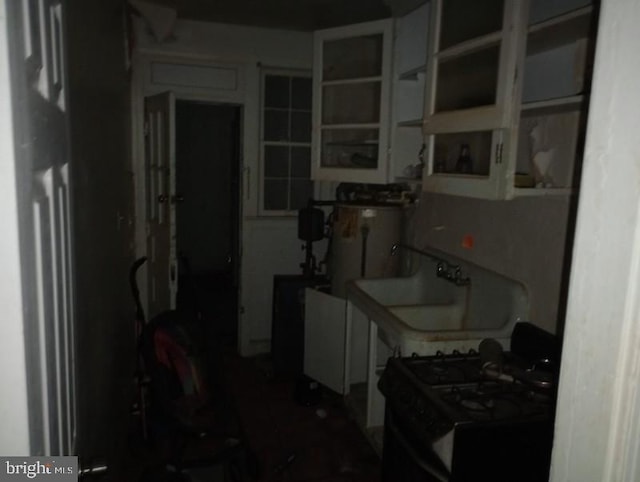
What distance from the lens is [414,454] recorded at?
1475 millimetres

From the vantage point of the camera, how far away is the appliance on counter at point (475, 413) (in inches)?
50.9

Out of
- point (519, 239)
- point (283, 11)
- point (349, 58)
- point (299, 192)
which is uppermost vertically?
point (283, 11)

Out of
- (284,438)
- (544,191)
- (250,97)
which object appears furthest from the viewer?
(250,97)

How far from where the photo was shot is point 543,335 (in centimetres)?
172

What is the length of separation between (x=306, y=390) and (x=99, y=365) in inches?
59.5

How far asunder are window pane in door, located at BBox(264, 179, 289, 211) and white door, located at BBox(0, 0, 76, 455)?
2768 millimetres

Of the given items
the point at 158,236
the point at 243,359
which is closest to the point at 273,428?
the point at 243,359

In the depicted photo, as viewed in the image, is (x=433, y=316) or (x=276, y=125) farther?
(x=276, y=125)

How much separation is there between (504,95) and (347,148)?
139 centimetres

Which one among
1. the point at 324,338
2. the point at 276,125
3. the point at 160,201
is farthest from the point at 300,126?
the point at 324,338

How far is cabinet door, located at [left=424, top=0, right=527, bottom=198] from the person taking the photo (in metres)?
1.49

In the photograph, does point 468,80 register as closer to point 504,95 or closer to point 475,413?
point 504,95

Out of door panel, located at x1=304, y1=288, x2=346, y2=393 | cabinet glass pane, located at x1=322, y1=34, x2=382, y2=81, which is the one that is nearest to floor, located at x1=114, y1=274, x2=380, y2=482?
door panel, located at x1=304, y1=288, x2=346, y2=393

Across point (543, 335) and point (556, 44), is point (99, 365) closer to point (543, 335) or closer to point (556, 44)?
point (543, 335)
